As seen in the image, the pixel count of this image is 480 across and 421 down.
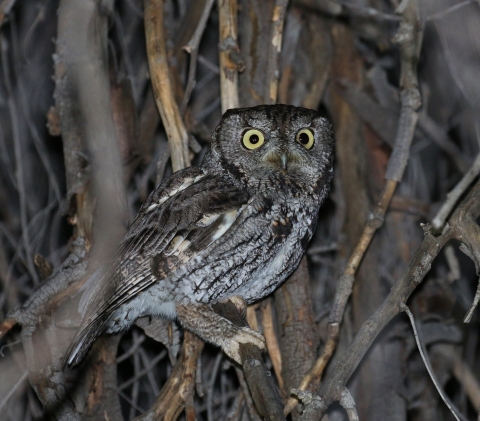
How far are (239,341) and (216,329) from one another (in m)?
0.12

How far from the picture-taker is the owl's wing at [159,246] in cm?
223

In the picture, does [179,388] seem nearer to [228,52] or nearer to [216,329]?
[216,329]

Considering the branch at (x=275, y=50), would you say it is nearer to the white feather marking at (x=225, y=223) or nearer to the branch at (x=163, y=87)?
the branch at (x=163, y=87)

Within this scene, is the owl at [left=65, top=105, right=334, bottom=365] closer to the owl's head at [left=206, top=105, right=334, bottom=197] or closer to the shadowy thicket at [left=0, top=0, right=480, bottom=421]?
the owl's head at [left=206, top=105, right=334, bottom=197]

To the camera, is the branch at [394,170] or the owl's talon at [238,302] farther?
the owl's talon at [238,302]

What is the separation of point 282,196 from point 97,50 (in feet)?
3.50

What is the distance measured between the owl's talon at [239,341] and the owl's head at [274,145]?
21.8 inches

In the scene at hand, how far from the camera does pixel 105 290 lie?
224 centimetres

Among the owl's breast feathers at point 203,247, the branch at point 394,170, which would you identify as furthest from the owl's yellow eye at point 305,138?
the branch at point 394,170

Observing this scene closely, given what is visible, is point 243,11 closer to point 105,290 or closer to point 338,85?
point 338,85

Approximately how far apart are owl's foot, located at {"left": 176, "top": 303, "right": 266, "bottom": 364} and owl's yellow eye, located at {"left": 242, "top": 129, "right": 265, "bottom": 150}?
63cm

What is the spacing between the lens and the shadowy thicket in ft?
7.80

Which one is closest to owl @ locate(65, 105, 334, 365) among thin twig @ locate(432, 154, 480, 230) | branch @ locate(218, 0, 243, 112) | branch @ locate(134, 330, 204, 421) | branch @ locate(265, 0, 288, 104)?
branch @ locate(134, 330, 204, 421)

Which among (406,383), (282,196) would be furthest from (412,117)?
(406,383)
